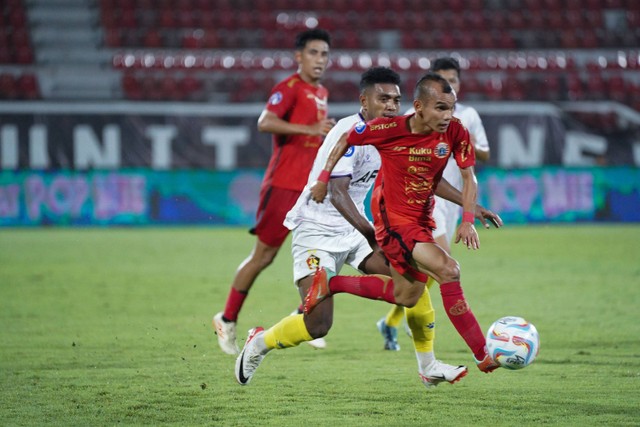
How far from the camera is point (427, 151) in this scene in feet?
17.8

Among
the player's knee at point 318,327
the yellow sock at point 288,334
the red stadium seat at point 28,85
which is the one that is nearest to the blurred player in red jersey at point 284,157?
the yellow sock at point 288,334

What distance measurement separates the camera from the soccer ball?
5035 mm

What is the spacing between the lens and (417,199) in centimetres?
554

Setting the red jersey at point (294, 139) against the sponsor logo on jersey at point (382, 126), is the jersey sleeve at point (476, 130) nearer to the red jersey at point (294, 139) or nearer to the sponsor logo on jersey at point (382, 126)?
the red jersey at point (294, 139)

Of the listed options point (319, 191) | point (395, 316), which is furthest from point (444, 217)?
point (319, 191)

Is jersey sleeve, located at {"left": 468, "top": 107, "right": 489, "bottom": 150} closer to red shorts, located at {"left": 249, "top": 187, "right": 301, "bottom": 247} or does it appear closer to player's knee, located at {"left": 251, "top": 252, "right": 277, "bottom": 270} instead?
red shorts, located at {"left": 249, "top": 187, "right": 301, "bottom": 247}

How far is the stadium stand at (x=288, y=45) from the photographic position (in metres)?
22.2

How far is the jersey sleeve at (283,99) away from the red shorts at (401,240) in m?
1.84

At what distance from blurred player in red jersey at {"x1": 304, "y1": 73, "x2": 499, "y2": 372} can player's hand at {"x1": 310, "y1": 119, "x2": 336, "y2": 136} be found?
1.00m

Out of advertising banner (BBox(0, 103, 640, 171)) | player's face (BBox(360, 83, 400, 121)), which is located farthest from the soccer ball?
advertising banner (BBox(0, 103, 640, 171))

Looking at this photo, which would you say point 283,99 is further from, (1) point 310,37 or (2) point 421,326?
(2) point 421,326

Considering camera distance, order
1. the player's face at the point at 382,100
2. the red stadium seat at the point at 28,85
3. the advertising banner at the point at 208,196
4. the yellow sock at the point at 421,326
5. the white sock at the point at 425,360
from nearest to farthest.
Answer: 1. the white sock at the point at 425,360
2. the yellow sock at the point at 421,326
3. the player's face at the point at 382,100
4. the advertising banner at the point at 208,196
5. the red stadium seat at the point at 28,85

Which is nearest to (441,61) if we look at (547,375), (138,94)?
(547,375)

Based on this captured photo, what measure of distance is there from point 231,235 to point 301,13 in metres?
8.75
